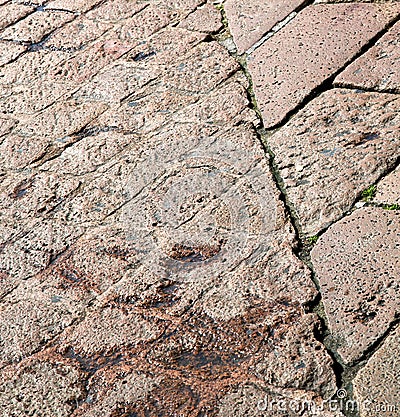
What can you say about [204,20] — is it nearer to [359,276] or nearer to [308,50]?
[308,50]

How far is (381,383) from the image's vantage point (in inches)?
70.0

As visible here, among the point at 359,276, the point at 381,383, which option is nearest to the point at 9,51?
the point at 359,276

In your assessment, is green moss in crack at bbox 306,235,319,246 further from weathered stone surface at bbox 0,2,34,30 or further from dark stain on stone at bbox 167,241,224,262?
weathered stone surface at bbox 0,2,34,30

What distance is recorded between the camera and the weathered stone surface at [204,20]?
3.23 metres

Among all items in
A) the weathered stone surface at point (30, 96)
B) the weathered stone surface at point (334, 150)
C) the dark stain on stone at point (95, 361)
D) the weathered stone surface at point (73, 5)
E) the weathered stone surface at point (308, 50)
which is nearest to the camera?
the dark stain on stone at point (95, 361)

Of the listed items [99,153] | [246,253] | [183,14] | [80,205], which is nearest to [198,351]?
[246,253]

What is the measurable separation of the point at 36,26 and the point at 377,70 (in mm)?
1797

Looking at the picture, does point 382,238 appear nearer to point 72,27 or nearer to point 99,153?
point 99,153

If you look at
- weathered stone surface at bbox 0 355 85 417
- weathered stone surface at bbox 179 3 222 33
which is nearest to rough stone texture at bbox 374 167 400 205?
weathered stone surface at bbox 0 355 85 417

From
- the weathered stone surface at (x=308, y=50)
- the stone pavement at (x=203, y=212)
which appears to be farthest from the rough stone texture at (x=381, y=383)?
the weathered stone surface at (x=308, y=50)

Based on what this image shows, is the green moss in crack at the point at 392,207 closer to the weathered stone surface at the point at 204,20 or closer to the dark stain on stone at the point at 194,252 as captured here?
the dark stain on stone at the point at 194,252

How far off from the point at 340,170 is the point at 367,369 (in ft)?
2.67

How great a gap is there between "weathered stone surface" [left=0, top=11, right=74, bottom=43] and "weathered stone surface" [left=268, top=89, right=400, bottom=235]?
4.96ft

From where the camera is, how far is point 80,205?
2521mm
